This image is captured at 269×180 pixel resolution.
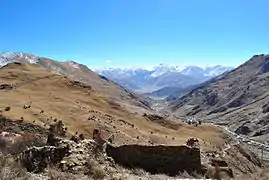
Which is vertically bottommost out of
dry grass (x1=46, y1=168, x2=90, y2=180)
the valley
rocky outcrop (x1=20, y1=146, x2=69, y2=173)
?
dry grass (x1=46, y1=168, x2=90, y2=180)

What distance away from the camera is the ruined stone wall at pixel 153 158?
20641 mm

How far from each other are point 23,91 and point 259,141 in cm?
12187

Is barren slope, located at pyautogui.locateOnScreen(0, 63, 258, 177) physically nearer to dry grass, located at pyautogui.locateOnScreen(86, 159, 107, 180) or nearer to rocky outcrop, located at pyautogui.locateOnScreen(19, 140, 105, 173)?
rocky outcrop, located at pyautogui.locateOnScreen(19, 140, 105, 173)

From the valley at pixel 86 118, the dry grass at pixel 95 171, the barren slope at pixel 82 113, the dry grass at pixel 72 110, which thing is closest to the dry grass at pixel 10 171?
the dry grass at pixel 95 171

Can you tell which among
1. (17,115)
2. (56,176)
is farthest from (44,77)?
(56,176)

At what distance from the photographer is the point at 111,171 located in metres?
14.8

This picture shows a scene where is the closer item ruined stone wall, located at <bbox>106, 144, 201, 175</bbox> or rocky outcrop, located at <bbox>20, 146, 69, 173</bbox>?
rocky outcrop, located at <bbox>20, 146, 69, 173</bbox>

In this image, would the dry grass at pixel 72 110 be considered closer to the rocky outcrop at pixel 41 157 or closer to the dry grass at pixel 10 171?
the rocky outcrop at pixel 41 157

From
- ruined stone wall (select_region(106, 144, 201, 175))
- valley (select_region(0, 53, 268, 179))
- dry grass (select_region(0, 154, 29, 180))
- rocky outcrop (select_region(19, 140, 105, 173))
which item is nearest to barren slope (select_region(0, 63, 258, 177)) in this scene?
valley (select_region(0, 53, 268, 179))

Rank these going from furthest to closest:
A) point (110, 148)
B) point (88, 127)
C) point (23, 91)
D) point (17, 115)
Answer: point (23, 91) → point (88, 127) → point (17, 115) → point (110, 148)

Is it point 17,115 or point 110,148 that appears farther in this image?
point 17,115

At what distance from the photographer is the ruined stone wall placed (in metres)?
20.6

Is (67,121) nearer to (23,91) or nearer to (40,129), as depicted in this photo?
(40,129)

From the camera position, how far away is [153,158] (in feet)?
69.4
